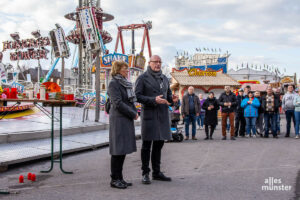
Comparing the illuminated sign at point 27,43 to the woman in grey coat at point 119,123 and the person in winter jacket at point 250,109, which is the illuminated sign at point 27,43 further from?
the woman in grey coat at point 119,123

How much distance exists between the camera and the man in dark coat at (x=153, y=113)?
4.93 metres

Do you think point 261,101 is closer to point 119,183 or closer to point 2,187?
point 119,183

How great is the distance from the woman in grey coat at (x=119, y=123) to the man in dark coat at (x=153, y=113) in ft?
1.01

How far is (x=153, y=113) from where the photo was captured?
197 inches

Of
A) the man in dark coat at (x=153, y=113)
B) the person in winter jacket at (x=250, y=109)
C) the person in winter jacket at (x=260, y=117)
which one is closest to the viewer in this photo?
the man in dark coat at (x=153, y=113)

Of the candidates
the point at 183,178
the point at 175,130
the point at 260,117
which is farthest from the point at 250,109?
the point at 183,178

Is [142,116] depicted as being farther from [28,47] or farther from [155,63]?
[28,47]

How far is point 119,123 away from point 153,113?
635mm

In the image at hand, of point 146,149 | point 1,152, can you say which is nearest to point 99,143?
point 1,152

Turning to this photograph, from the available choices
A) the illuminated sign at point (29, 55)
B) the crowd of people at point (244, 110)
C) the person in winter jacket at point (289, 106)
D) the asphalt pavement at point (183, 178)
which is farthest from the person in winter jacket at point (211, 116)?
the illuminated sign at point (29, 55)

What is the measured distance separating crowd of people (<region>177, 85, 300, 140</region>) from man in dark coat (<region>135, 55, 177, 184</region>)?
5823mm

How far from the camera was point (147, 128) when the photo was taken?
195 inches

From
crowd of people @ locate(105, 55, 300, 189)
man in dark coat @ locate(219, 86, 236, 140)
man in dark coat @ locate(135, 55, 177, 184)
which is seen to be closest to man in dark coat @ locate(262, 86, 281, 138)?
man in dark coat @ locate(219, 86, 236, 140)

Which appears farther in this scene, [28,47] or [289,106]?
[28,47]
